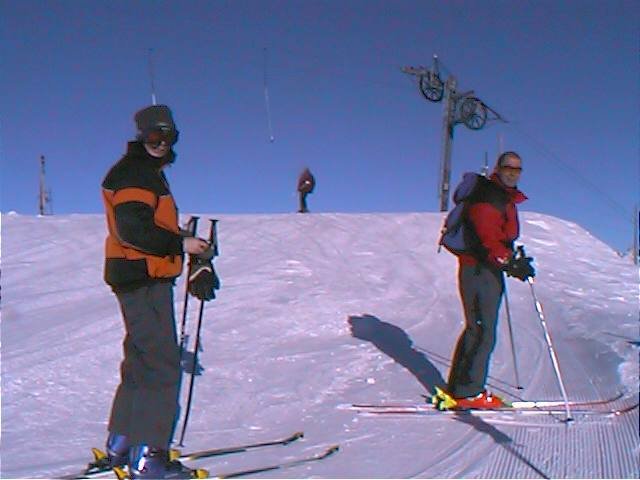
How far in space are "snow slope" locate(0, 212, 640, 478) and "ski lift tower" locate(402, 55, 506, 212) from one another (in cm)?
1001

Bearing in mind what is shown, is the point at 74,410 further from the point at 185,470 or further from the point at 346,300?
the point at 346,300

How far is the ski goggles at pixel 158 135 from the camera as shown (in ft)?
10.8

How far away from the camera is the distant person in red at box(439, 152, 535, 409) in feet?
15.3

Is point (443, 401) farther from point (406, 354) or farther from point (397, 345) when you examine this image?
point (397, 345)

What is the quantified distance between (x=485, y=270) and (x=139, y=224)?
245 centimetres

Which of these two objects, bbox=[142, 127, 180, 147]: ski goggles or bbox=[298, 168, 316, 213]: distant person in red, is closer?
bbox=[142, 127, 180, 147]: ski goggles

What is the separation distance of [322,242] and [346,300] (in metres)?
2.65

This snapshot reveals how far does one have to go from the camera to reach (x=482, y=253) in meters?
4.73

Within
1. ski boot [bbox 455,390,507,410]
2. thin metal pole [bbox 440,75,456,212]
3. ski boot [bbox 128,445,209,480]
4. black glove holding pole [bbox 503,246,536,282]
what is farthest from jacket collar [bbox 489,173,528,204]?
thin metal pole [bbox 440,75,456,212]

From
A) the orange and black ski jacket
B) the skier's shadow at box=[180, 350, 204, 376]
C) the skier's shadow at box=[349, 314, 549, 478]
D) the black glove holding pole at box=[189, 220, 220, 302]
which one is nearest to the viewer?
the orange and black ski jacket

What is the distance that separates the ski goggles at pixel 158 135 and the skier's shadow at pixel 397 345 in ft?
9.10

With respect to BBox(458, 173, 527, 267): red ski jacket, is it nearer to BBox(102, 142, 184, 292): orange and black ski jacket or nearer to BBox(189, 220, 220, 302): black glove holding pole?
BBox(189, 220, 220, 302): black glove holding pole

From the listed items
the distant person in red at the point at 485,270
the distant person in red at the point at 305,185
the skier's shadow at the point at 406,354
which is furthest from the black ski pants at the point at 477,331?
the distant person in red at the point at 305,185

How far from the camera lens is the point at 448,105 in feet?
69.7
